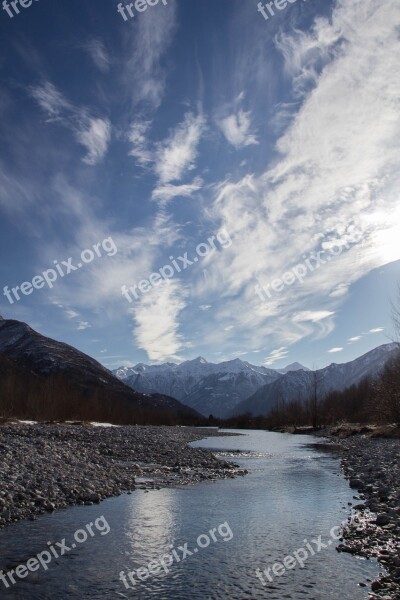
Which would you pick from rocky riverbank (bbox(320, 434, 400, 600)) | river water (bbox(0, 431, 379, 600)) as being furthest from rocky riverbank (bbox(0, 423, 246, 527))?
rocky riverbank (bbox(320, 434, 400, 600))

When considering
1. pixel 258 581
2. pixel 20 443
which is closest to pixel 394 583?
pixel 258 581

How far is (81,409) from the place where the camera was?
107 metres

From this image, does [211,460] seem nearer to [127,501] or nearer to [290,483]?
[290,483]
